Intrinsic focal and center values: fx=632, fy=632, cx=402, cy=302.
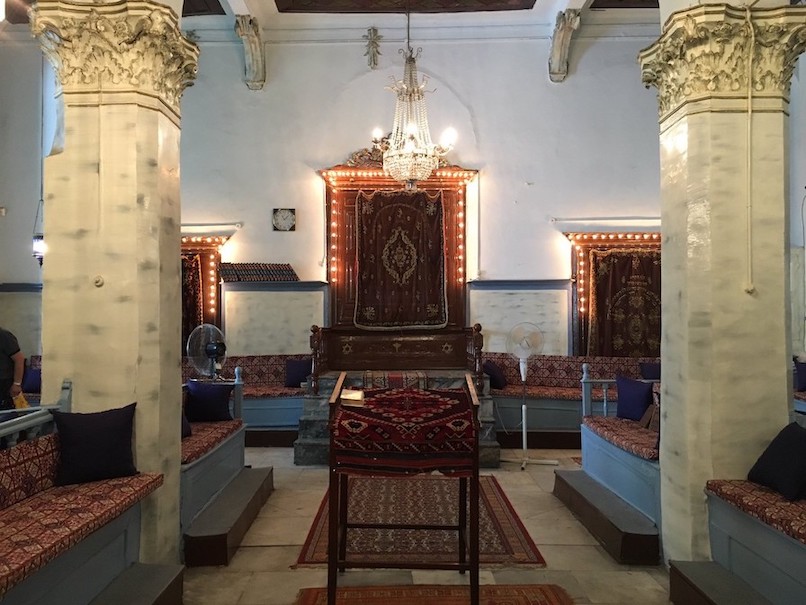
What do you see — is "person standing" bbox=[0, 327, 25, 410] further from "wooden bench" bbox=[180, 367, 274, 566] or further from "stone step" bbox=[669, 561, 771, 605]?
"stone step" bbox=[669, 561, 771, 605]

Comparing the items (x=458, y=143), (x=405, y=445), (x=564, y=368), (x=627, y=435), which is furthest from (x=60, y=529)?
A: (x=458, y=143)

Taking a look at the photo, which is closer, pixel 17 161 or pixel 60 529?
pixel 60 529

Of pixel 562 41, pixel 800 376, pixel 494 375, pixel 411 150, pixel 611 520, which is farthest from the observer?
pixel 562 41

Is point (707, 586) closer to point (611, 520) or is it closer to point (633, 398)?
point (611, 520)

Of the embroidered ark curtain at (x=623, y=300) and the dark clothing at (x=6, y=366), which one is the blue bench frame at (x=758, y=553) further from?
the embroidered ark curtain at (x=623, y=300)

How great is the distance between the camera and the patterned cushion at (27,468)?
10.2ft

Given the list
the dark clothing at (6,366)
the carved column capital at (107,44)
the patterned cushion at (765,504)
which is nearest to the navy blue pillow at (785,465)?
the patterned cushion at (765,504)

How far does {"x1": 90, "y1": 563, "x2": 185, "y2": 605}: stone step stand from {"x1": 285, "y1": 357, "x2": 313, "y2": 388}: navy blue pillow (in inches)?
202

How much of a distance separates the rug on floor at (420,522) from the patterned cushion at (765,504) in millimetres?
1323

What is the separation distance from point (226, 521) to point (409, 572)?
1361mm

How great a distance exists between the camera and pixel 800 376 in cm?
786

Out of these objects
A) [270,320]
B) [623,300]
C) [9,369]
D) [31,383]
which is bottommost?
[31,383]

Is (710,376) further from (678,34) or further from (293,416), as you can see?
(293,416)

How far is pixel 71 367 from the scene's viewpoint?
385 cm
